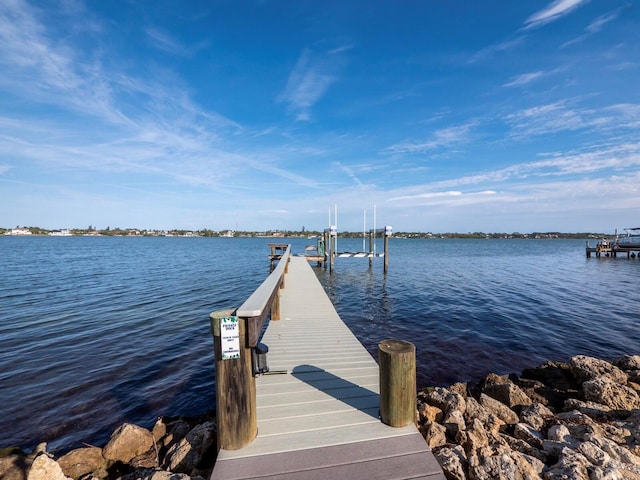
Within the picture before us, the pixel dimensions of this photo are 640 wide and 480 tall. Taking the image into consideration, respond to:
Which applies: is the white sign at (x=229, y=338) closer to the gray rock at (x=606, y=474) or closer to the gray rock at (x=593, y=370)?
the gray rock at (x=606, y=474)

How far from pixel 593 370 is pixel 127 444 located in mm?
8803

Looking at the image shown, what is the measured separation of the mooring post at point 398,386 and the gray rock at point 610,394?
4227mm

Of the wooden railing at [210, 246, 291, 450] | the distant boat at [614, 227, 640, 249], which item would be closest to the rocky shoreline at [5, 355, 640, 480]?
the wooden railing at [210, 246, 291, 450]

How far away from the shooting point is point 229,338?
9.52 feet

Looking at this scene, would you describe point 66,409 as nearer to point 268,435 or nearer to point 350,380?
point 268,435

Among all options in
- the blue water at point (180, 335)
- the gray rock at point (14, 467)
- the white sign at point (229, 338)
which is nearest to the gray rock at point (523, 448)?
the blue water at point (180, 335)

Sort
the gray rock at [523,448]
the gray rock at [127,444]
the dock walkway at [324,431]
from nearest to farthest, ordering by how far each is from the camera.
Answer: the dock walkway at [324,431], the gray rock at [523,448], the gray rock at [127,444]

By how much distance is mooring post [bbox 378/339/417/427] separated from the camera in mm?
3273

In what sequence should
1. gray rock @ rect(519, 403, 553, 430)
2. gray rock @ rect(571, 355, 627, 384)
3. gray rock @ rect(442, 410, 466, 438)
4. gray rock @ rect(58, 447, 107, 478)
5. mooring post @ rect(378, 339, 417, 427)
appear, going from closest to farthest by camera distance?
mooring post @ rect(378, 339, 417, 427) < gray rock @ rect(58, 447, 107, 478) < gray rock @ rect(442, 410, 466, 438) < gray rock @ rect(519, 403, 553, 430) < gray rock @ rect(571, 355, 627, 384)

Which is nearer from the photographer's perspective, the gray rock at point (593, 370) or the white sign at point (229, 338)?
the white sign at point (229, 338)

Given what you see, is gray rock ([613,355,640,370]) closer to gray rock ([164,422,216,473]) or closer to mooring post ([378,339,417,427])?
mooring post ([378,339,417,427])

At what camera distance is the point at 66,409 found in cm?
602

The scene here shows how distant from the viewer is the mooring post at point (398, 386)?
10.7ft

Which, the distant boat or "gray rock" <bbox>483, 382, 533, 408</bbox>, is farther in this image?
the distant boat
